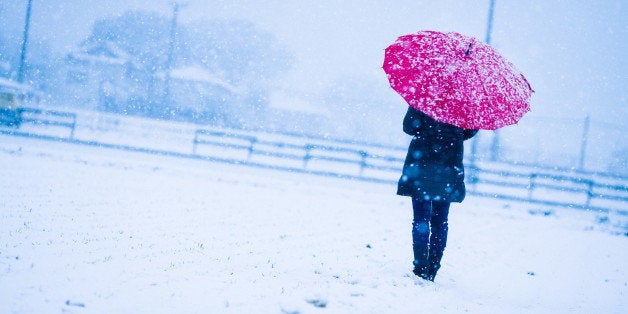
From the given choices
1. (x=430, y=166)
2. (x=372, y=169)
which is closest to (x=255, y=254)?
(x=430, y=166)

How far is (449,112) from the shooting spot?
114 inches

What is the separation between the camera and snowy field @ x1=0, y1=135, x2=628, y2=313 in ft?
9.08

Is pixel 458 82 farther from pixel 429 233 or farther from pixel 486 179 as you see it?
pixel 486 179

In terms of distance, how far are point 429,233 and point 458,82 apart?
1.40 meters

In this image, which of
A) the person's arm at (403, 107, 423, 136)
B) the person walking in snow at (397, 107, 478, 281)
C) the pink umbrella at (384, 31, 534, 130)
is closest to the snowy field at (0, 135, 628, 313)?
the person walking in snow at (397, 107, 478, 281)

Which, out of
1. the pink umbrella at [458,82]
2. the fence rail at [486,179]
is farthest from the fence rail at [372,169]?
the pink umbrella at [458,82]

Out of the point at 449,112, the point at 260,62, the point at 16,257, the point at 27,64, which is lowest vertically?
the point at 16,257

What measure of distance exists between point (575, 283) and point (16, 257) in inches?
215

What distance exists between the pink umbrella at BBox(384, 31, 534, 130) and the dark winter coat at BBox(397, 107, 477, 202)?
0.38 m

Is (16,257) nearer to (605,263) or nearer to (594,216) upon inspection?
(605,263)

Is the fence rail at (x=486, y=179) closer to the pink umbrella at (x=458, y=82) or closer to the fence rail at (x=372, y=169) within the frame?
the fence rail at (x=372, y=169)

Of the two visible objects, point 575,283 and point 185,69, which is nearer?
point 575,283

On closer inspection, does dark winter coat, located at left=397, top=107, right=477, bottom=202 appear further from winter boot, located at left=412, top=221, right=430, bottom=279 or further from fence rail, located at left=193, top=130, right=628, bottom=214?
fence rail, located at left=193, top=130, right=628, bottom=214

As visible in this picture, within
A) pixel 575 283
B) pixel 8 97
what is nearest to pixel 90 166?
pixel 575 283
